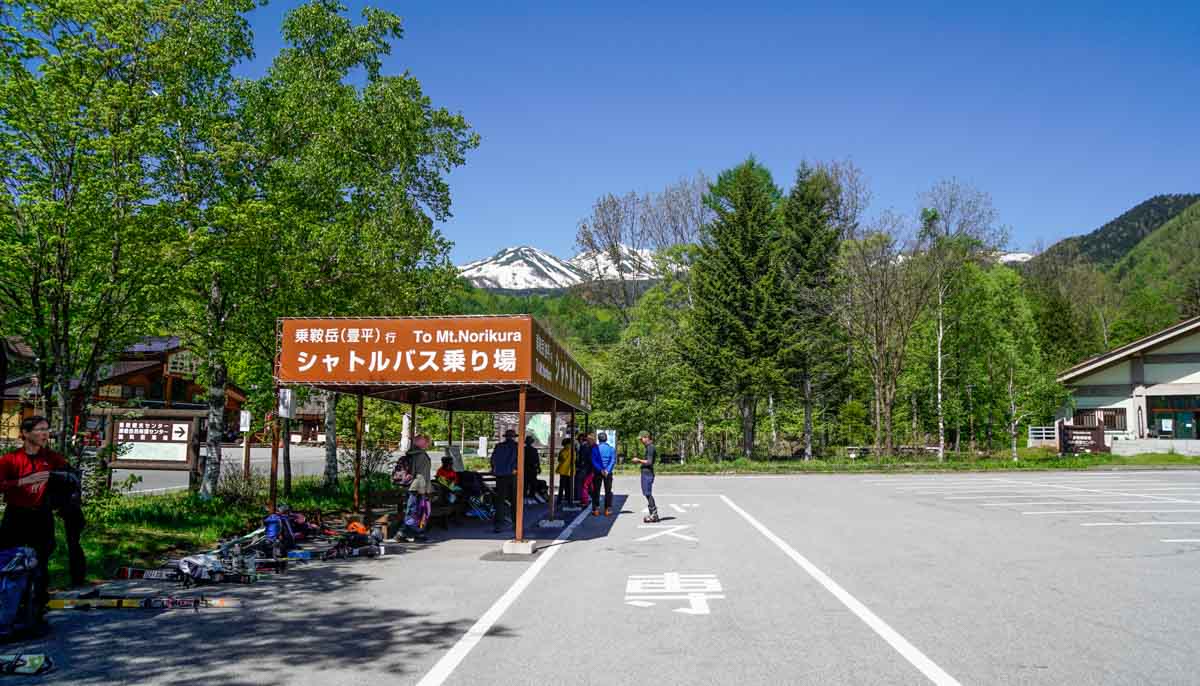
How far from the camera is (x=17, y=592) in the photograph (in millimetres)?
6129

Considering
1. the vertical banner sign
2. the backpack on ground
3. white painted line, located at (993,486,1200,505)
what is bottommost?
white painted line, located at (993,486,1200,505)

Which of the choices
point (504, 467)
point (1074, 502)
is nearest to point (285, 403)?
point (504, 467)

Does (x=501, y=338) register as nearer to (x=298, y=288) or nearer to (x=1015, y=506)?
(x=298, y=288)

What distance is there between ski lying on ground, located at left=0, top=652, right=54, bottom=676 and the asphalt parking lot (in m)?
0.16

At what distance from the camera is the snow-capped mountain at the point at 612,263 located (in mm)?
49938

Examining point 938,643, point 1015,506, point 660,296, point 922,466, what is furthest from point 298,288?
point 660,296

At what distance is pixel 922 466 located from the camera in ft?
108

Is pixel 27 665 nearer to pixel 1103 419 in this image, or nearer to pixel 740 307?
pixel 740 307

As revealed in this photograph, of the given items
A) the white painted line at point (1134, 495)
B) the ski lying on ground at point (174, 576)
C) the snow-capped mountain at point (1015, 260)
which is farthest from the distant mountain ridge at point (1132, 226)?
the ski lying on ground at point (174, 576)

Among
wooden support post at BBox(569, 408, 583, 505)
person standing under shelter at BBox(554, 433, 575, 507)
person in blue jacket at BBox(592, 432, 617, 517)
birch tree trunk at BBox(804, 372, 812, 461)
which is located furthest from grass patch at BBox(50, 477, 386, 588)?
birch tree trunk at BBox(804, 372, 812, 461)

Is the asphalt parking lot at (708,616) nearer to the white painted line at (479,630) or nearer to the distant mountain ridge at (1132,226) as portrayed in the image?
the white painted line at (479,630)

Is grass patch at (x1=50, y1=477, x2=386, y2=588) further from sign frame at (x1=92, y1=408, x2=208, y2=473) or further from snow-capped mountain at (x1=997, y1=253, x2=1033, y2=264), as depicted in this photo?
snow-capped mountain at (x1=997, y1=253, x2=1033, y2=264)

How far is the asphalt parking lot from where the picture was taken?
5.36m

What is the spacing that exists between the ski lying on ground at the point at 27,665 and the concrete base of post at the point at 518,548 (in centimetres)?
608
